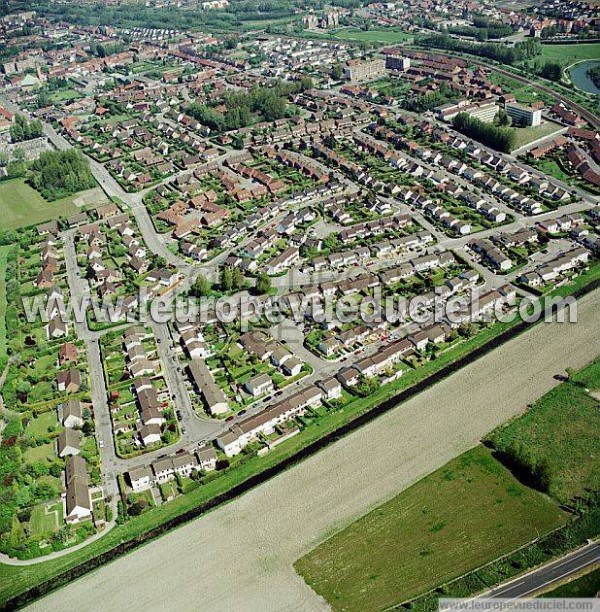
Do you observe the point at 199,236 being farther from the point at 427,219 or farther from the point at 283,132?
the point at 283,132

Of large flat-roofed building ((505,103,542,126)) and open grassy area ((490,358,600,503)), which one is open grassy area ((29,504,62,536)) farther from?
large flat-roofed building ((505,103,542,126))

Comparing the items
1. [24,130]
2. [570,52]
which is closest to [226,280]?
[24,130]

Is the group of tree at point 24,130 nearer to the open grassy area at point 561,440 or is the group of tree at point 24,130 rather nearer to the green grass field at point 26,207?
the green grass field at point 26,207

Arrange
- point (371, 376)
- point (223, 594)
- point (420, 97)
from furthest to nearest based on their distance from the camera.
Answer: point (420, 97) < point (371, 376) < point (223, 594)

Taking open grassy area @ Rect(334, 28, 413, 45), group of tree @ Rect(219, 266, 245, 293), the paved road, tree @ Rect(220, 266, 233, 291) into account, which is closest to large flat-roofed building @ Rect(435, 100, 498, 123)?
group of tree @ Rect(219, 266, 245, 293)

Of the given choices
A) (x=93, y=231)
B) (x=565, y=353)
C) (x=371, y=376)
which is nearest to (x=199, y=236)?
(x=93, y=231)

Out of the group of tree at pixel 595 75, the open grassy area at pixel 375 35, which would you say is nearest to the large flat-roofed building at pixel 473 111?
the group of tree at pixel 595 75
